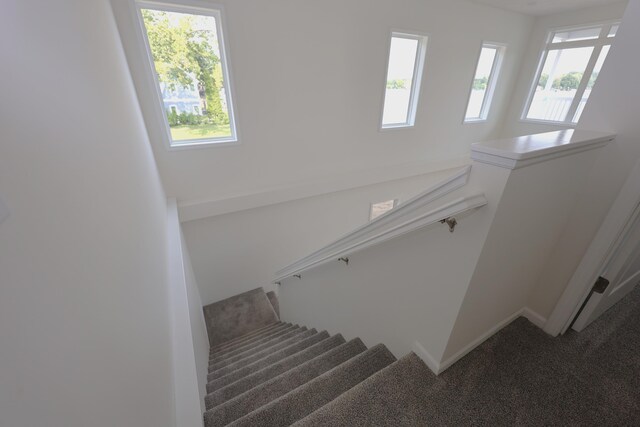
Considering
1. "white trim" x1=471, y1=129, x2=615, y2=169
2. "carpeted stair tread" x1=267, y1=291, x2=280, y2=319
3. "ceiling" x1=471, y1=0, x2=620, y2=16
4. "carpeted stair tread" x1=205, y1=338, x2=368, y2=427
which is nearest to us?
"white trim" x1=471, y1=129, x2=615, y2=169

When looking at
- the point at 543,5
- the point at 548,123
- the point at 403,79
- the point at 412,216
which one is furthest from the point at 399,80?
the point at 412,216

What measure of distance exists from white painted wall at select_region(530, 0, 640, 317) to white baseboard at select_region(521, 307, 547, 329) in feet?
1.15

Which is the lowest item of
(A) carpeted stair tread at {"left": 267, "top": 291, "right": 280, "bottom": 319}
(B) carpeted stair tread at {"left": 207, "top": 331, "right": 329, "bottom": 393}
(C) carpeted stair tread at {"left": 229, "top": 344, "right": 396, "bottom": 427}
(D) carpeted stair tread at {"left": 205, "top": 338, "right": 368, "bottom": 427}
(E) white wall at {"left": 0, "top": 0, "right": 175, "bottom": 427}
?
(A) carpeted stair tread at {"left": 267, "top": 291, "right": 280, "bottom": 319}

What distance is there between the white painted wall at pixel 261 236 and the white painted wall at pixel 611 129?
9.97 ft

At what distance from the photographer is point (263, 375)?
1.79 meters

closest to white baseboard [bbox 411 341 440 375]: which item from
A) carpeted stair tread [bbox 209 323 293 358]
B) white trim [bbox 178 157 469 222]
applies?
carpeted stair tread [bbox 209 323 293 358]

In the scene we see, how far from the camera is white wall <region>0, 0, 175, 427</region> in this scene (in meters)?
0.32

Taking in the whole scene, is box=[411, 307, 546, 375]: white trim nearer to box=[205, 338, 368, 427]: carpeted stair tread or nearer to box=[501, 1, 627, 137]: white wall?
box=[205, 338, 368, 427]: carpeted stair tread

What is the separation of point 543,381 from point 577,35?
645cm

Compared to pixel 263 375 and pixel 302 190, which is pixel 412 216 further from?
pixel 302 190

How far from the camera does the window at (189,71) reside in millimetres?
2604

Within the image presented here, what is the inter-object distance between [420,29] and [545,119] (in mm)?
3542

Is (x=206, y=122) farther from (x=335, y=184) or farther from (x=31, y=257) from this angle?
(x=31, y=257)

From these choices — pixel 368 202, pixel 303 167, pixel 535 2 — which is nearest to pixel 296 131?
pixel 303 167
